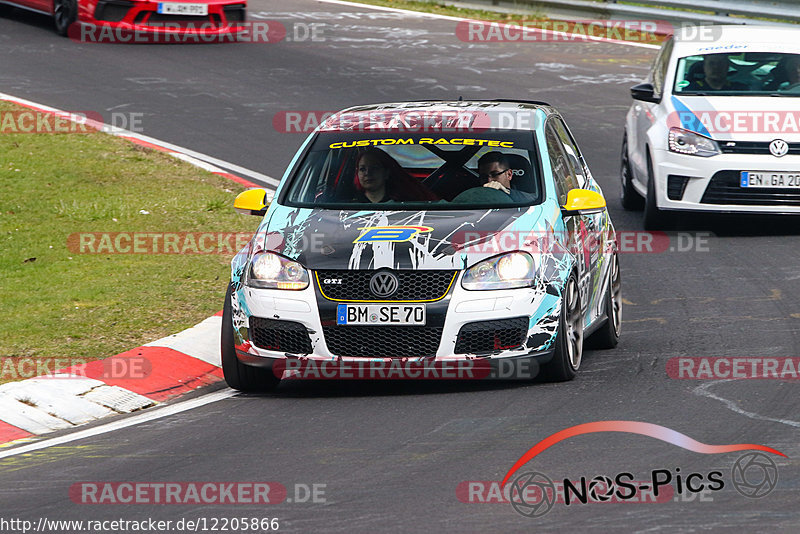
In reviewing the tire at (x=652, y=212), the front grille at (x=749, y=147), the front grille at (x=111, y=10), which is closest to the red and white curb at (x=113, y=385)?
the tire at (x=652, y=212)

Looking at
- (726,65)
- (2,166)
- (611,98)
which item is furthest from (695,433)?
(611,98)

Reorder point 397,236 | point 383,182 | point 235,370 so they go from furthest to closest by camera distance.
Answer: point 383,182
point 235,370
point 397,236

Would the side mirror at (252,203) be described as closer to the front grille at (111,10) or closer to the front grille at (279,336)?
the front grille at (279,336)

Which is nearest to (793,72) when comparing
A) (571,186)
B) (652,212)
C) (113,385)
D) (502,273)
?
(652,212)

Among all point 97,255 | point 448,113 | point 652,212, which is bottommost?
point 97,255

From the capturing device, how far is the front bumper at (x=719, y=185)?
502 inches

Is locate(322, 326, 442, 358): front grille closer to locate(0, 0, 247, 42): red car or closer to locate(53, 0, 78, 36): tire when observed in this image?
locate(0, 0, 247, 42): red car

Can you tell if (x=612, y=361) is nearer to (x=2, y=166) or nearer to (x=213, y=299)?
(x=213, y=299)

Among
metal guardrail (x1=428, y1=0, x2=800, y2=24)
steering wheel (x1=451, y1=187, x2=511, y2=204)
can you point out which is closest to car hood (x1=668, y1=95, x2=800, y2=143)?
steering wheel (x1=451, y1=187, x2=511, y2=204)

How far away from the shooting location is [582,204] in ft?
27.9

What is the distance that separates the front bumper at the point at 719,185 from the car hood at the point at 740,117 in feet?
0.66

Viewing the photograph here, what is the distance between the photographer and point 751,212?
12.8 metres

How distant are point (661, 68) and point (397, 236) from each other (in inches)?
277

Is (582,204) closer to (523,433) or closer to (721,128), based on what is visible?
(523,433)
